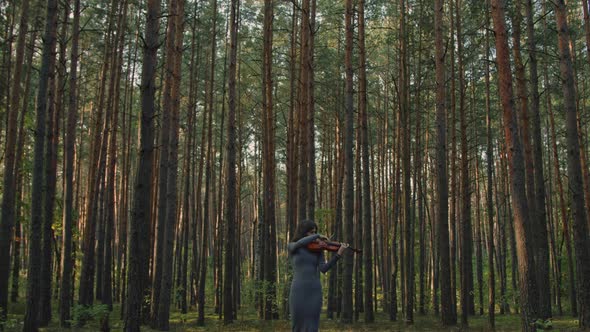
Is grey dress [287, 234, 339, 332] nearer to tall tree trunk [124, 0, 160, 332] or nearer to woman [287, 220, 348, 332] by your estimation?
woman [287, 220, 348, 332]

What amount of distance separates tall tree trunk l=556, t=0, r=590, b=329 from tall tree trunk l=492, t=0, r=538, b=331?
288 cm

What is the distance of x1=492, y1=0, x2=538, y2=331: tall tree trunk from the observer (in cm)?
777

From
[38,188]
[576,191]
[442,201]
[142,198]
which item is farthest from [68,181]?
[576,191]

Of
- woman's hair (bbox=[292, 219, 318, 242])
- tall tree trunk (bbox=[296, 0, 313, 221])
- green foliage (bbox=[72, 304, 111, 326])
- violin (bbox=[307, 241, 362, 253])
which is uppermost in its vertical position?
tall tree trunk (bbox=[296, 0, 313, 221])

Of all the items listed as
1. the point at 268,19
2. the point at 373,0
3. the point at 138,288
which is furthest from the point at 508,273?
the point at 138,288

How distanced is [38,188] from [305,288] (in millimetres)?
6311

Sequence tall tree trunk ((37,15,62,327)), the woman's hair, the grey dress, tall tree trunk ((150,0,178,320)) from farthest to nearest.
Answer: tall tree trunk ((150,0,178,320)) < tall tree trunk ((37,15,62,327)) < the woman's hair < the grey dress

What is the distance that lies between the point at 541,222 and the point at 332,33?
14067mm

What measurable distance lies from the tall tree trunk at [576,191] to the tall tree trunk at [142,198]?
855 centimetres

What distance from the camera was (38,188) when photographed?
31.0ft

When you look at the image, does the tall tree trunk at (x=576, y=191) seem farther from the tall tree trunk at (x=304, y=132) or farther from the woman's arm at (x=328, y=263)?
the woman's arm at (x=328, y=263)

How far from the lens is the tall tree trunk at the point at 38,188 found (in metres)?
9.07

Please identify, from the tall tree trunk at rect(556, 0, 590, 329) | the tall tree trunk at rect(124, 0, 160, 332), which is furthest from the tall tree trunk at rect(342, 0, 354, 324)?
the tall tree trunk at rect(124, 0, 160, 332)

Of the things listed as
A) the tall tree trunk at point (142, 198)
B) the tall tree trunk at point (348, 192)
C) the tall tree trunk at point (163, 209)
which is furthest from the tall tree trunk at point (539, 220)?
Result: the tall tree trunk at point (163, 209)
